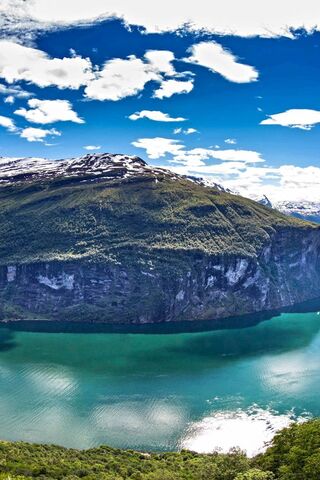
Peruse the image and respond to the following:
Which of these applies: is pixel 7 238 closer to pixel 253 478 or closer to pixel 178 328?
pixel 178 328

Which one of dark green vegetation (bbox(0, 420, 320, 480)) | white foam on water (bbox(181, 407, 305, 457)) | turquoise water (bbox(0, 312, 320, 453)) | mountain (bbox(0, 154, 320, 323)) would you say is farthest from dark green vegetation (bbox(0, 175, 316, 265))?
dark green vegetation (bbox(0, 420, 320, 480))

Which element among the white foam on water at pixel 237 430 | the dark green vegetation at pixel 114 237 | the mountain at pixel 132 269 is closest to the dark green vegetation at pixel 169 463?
the white foam on water at pixel 237 430

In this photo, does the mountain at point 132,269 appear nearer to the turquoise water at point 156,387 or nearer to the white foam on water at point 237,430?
the turquoise water at point 156,387

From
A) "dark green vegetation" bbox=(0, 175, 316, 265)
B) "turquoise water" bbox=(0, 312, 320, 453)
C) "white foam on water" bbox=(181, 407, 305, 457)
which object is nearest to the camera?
"white foam on water" bbox=(181, 407, 305, 457)

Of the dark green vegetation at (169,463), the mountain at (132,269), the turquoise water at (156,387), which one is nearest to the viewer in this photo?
the dark green vegetation at (169,463)

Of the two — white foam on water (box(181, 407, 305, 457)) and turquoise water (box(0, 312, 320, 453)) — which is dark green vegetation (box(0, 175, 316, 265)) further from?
white foam on water (box(181, 407, 305, 457))
